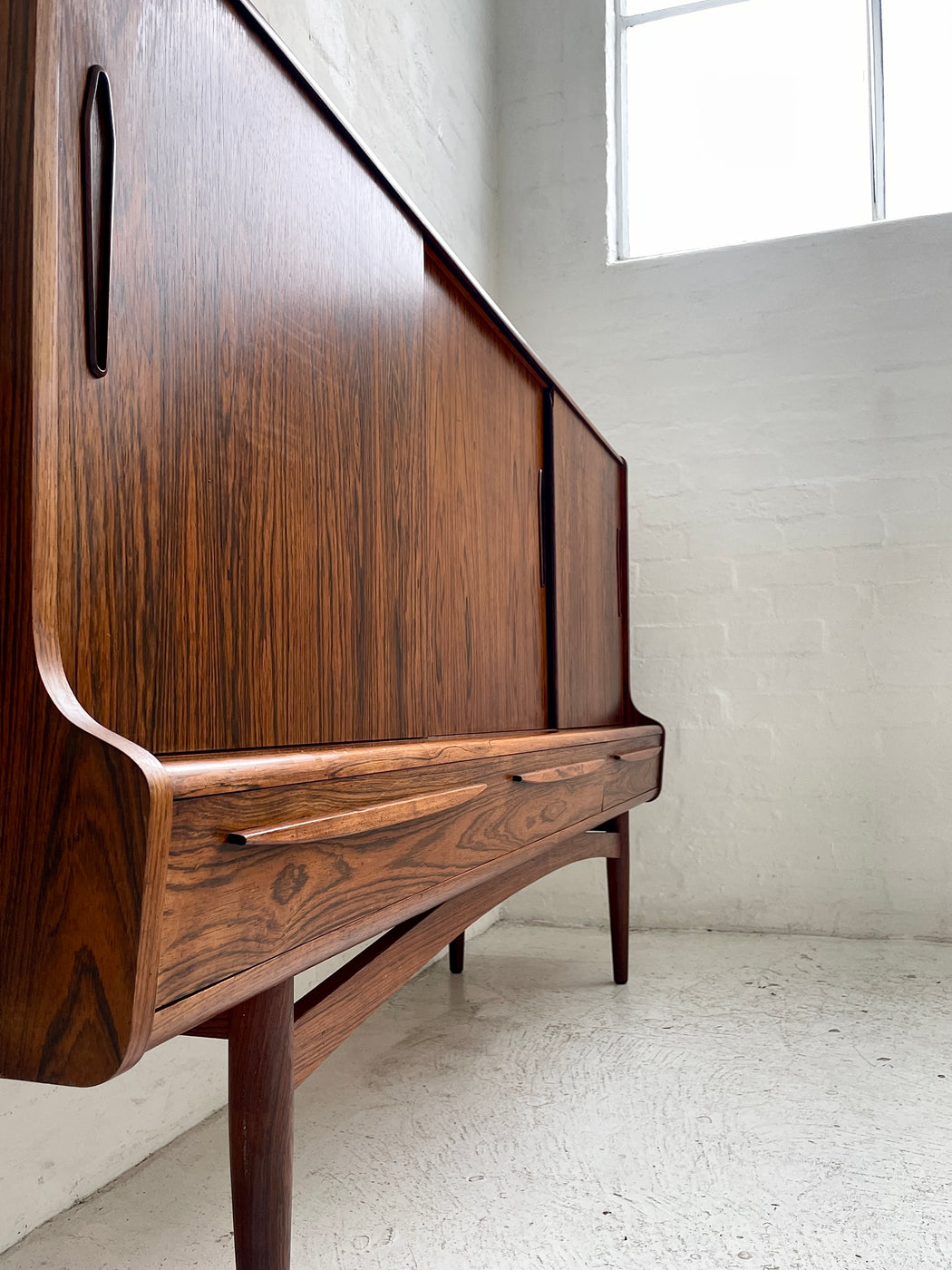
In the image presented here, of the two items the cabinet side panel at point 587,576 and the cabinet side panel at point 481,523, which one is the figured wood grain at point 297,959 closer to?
the cabinet side panel at point 481,523

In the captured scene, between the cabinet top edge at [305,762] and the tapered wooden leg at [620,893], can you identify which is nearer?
the cabinet top edge at [305,762]

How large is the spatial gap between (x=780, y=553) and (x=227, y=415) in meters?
2.72

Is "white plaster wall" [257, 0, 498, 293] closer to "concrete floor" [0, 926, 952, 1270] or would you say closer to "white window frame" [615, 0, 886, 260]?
"white window frame" [615, 0, 886, 260]

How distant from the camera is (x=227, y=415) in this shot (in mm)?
913

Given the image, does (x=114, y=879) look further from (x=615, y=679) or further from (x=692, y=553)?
(x=692, y=553)

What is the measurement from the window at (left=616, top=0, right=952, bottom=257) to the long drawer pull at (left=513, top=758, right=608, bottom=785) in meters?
2.42

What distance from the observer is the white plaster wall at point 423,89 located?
7.76ft

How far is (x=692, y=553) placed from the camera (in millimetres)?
3426

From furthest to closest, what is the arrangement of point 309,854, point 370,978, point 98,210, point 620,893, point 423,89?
point 423,89 → point 620,893 → point 370,978 → point 309,854 → point 98,210

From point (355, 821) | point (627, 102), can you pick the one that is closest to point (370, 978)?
point (355, 821)

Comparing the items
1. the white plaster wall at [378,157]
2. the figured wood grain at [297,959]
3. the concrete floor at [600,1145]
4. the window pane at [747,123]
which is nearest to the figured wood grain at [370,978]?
→ the figured wood grain at [297,959]

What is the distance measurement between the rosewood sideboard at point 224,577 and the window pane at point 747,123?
2.39 metres

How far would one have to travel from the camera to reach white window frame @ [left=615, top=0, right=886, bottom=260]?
3.39 meters

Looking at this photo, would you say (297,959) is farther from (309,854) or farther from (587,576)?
(587,576)
